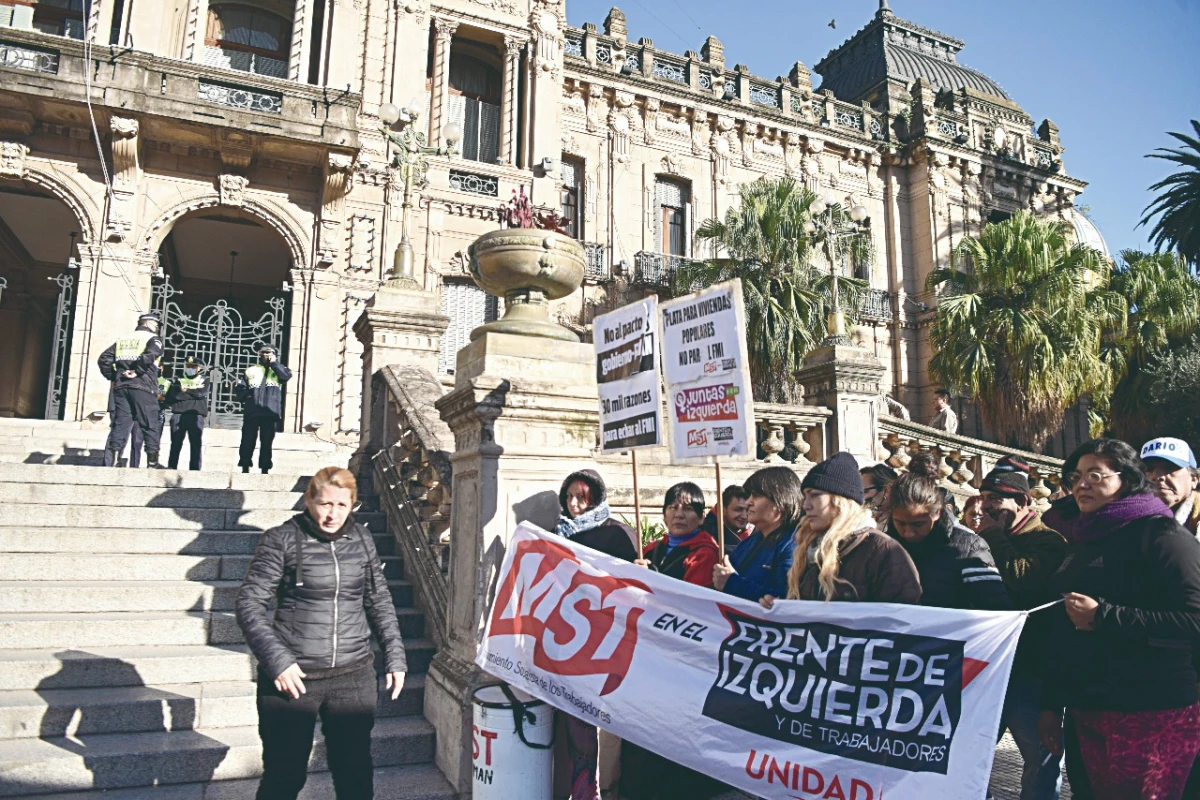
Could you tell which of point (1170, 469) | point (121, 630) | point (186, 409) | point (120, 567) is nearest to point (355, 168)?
point (186, 409)

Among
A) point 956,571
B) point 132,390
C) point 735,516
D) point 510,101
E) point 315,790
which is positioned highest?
point 510,101

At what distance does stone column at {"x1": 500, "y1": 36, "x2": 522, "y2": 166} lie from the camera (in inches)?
709

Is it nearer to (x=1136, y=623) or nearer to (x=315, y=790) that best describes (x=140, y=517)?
(x=315, y=790)

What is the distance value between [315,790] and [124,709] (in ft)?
4.15

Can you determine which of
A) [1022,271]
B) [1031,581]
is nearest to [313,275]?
[1031,581]

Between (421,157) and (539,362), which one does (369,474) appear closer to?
(539,362)

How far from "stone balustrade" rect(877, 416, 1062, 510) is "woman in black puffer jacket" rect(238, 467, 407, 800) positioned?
8.46m

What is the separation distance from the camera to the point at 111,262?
46.3 feet

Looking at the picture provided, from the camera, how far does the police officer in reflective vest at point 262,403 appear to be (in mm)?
9367

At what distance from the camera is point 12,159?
13.8 m

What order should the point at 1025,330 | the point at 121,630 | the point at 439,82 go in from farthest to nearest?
the point at 1025,330
the point at 439,82
the point at 121,630

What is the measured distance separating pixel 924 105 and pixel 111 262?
22198 mm

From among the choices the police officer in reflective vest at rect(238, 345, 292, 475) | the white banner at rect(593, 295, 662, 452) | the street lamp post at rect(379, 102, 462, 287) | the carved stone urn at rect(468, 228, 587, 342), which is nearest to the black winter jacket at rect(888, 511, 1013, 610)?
A: the white banner at rect(593, 295, 662, 452)

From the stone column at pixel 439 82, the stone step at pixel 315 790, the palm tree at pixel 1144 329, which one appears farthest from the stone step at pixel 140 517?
the palm tree at pixel 1144 329
